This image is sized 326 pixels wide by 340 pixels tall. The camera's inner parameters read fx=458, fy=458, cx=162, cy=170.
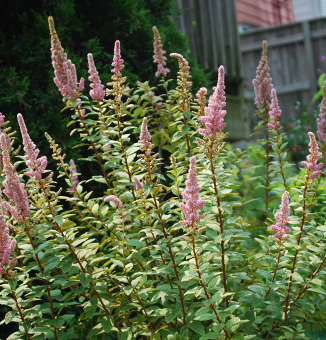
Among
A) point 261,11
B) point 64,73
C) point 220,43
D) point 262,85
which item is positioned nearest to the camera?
point 64,73

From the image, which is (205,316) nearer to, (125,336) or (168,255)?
(168,255)

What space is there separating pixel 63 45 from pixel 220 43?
348 centimetres

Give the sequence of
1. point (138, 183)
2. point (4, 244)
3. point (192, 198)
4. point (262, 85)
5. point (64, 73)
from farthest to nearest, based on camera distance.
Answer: point (262, 85) < point (64, 73) < point (138, 183) < point (4, 244) < point (192, 198)

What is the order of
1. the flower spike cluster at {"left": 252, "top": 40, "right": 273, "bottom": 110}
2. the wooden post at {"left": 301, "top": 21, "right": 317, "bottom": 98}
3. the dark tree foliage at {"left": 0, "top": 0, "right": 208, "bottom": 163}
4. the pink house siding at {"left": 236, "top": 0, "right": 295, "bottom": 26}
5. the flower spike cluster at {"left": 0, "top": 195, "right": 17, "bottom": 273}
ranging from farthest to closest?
the pink house siding at {"left": 236, "top": 0, "right": 295, "bottom": 26} < the wooden post at {"left": 301, "top": 21, "right": 317, "bottom": 98} < the dark tree foliage at {"left": 0, "top": 0, "right": 208, "bottom": 163} < the flower spike cluster at {"left": 252, "top": 40, "right": 273, "bottom": 110} < the flower spike cluster at {"left": 0, "top": 195, "right": 17, "bottom": 273}

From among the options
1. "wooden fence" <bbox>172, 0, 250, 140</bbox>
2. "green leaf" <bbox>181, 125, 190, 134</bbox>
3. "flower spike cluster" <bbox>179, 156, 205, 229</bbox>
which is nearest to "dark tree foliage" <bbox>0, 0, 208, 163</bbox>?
"green leaf" <bbox>181, 125, 190, 134</bbox>

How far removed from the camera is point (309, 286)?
2201 millimetres

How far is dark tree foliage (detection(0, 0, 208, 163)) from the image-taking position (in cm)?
325

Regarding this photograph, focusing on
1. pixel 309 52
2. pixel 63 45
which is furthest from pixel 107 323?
pixel 309 52

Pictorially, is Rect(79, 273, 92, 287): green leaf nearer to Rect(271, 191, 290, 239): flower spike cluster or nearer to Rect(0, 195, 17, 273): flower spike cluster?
Rect(0, 195, 17, 273): flower spike cluster

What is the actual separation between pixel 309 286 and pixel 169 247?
28.5 inches

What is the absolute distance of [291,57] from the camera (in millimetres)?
11984

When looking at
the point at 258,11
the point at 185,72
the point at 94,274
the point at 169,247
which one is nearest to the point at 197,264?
the point at 169,247

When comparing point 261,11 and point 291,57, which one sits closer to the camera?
point 291,57

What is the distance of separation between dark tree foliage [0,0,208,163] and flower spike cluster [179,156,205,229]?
5.17 feet
